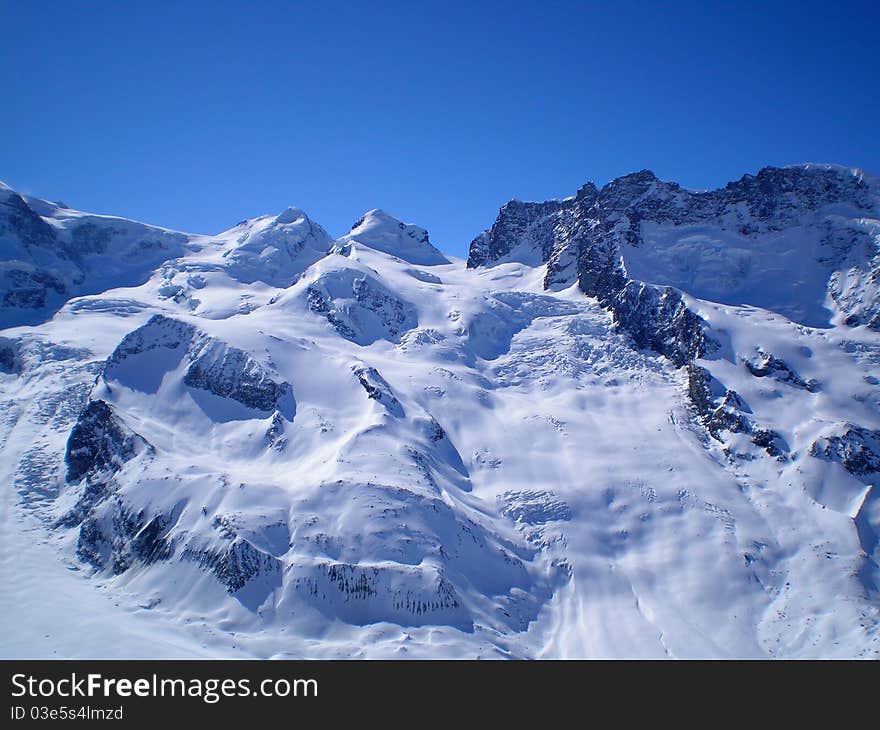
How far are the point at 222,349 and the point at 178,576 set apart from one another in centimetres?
3869

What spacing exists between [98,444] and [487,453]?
174ft

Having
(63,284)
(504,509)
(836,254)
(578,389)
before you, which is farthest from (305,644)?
(63,284)

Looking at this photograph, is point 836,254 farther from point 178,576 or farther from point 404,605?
point 178,576

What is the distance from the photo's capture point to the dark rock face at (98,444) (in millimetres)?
77188

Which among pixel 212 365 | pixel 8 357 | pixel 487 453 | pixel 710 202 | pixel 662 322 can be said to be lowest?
pixel 487 453

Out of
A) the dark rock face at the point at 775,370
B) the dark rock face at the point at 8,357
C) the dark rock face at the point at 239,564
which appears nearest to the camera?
the dark rock face at the point at 239,564

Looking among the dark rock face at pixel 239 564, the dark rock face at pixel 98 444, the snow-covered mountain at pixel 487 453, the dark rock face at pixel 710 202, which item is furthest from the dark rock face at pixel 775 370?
the dark rock face at pixel 98 444

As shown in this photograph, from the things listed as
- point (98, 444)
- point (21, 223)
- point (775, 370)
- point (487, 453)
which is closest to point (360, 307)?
point (487, 453)

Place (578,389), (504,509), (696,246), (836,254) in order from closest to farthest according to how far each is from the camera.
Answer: (504,509) → (578,389) → (836,254) → (696,246)

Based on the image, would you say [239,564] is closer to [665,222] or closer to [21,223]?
[665,222]

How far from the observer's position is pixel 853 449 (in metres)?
79.7

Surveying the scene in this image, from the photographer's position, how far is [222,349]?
92562mm

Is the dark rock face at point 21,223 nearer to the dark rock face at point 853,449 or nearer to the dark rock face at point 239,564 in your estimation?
the dark rock face at point 239,564

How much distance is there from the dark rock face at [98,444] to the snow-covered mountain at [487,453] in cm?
38
